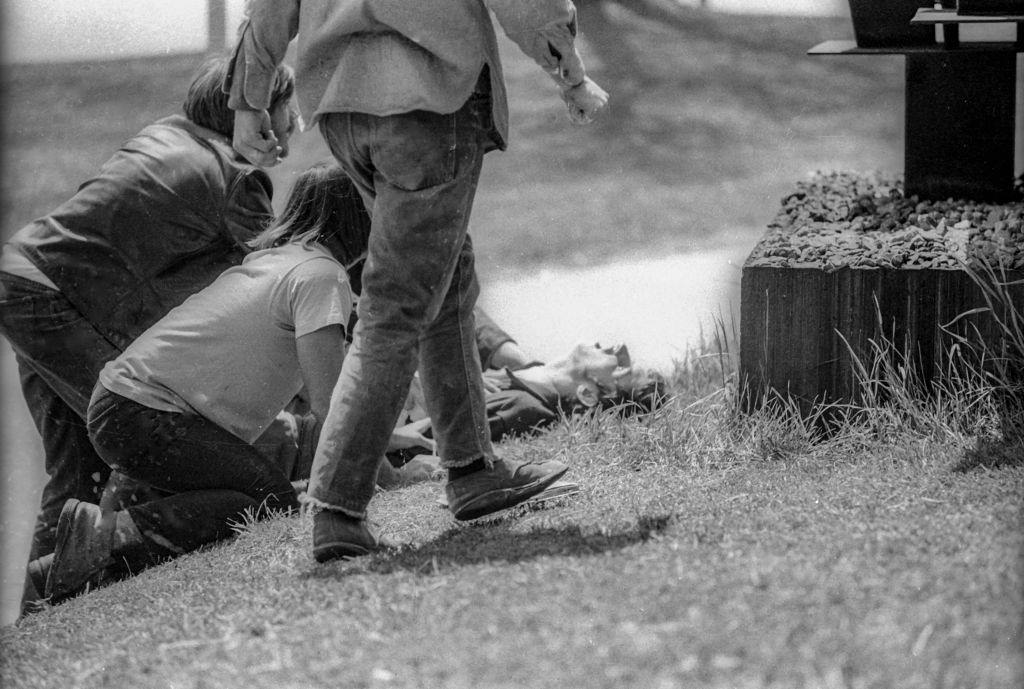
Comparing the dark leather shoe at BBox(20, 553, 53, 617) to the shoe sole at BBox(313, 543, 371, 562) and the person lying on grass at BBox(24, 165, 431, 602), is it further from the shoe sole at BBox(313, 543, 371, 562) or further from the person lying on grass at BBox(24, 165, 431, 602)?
the shoe sole at BBox(313, 543, 371, 562)

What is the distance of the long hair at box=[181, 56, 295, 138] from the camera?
418 cm

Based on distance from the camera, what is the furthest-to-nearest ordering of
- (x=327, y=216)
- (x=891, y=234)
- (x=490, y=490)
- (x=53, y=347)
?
(x=53, y=347) → (x=891, y=234) → (x=327, y=216) → (x=490, y=490)

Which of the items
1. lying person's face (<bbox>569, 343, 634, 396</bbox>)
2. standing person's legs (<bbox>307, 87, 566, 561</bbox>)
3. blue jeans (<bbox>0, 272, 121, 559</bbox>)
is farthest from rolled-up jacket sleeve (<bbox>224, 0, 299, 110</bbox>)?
lying person's face (<bbox>569, 343, 634, 396</bbox>)

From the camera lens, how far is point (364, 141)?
112 inches

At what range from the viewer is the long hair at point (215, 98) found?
4.18 meters

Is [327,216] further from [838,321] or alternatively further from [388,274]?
[838,321]

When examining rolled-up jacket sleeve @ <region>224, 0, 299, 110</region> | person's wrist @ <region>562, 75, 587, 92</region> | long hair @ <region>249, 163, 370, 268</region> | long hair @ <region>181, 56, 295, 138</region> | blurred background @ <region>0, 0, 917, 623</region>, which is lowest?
blurred background @ <region>0, 0, 917, 623</region>

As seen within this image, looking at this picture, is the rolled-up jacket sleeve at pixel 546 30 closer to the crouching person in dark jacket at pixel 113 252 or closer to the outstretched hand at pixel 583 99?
the outstretched hand at pixel 583 99

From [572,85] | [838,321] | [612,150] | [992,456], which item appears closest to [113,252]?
[572,85]

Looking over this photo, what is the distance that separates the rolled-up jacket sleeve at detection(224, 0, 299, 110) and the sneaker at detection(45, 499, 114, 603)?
4.44 ft

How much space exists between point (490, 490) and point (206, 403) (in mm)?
987

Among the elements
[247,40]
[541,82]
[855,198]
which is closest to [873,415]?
[855,198]

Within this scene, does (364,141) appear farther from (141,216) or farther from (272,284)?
(141,216)

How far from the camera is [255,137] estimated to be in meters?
3.16
